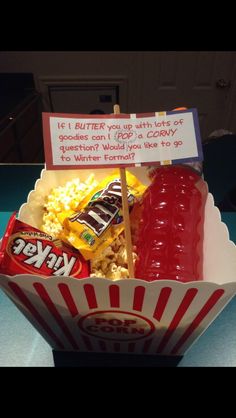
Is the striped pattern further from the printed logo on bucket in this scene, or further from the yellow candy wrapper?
the yellow candy wrapper

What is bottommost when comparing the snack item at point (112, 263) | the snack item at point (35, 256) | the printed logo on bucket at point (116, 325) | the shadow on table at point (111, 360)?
the shadow on table at point (111, 360)

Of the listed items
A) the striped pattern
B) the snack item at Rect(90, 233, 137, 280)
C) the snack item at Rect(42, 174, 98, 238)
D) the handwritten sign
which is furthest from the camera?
the snack item at Rect(42, 174, 98, 238)

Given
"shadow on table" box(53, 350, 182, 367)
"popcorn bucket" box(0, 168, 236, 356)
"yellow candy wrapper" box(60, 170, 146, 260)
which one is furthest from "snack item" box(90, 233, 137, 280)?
"shadow on table" box(53, 350, 182, 367)

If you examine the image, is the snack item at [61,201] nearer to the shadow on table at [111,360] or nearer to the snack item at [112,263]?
the snack item at [112,263]

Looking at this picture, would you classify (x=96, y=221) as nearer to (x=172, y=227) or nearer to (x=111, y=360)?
(x=172, y=227)

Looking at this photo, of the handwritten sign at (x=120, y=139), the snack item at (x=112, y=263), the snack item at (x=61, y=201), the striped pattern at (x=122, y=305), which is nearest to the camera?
the striped pattern at (x=122, y=305)

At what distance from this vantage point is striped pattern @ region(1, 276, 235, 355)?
0.58 m

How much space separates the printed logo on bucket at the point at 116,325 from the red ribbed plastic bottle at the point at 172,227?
0.13m

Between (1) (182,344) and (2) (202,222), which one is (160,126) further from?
(1) (182,344)

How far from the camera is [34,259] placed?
0.70 metres

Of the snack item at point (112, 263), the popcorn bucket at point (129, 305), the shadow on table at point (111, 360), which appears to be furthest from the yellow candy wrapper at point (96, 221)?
the shadow on table at point (111, 360)

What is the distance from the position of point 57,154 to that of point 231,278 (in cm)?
45

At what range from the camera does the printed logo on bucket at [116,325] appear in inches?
26.5

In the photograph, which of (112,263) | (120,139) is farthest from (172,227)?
(120,139)
